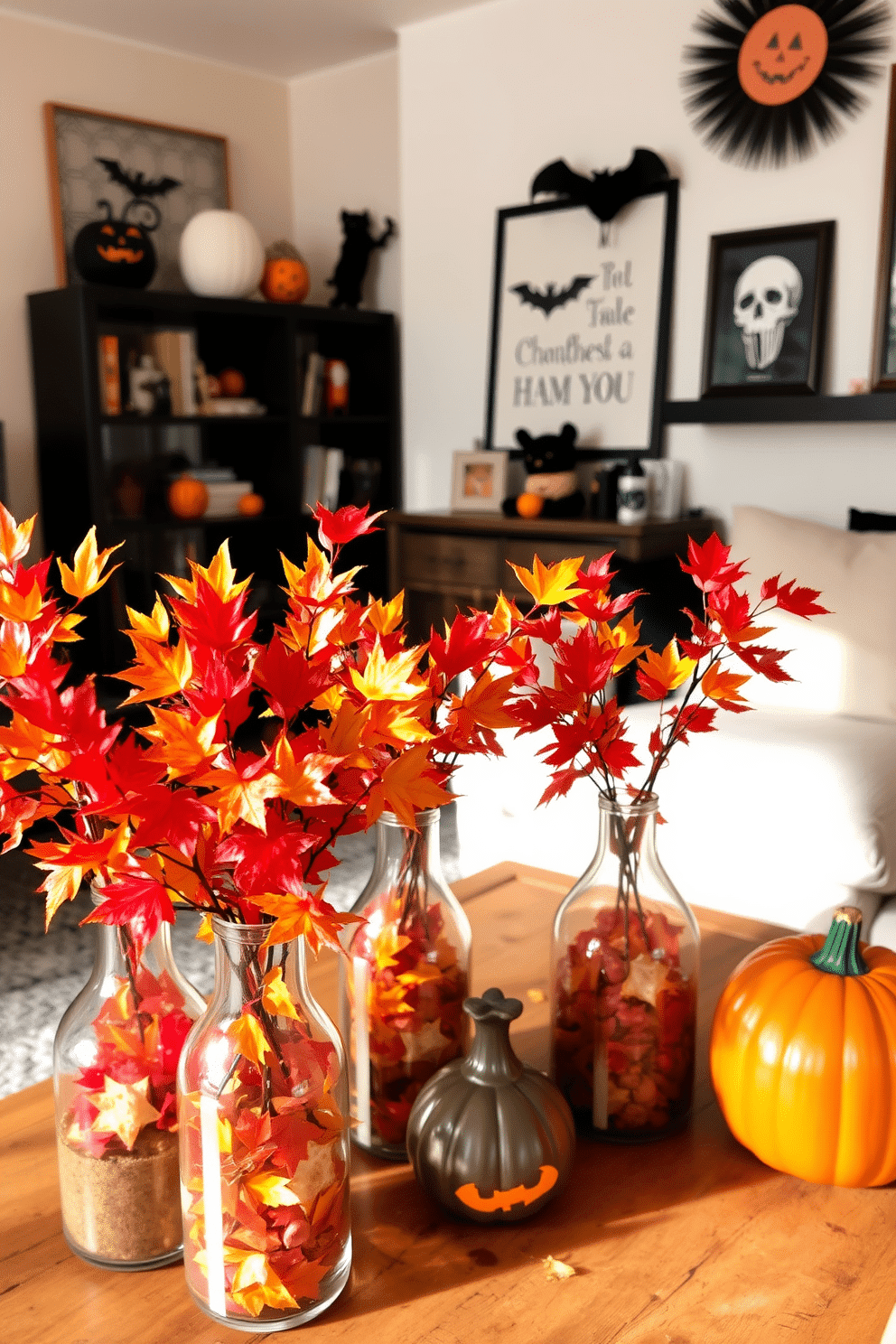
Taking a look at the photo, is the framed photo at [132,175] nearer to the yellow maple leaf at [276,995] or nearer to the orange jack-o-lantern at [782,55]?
the orange jack-o-lantern at [782,55]

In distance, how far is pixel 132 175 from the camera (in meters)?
3.98

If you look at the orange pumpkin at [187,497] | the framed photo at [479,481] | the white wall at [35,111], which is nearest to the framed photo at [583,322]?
the framed photo at [479,481]

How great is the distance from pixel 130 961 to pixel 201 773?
22 centimetres

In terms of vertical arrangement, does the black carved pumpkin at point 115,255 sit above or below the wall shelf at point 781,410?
above

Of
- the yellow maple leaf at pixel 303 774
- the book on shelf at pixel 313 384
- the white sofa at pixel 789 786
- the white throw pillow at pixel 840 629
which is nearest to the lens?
the yellow maple leaf at pixel 303 774

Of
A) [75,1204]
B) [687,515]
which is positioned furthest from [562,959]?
[687,515]

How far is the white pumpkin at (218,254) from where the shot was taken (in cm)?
387

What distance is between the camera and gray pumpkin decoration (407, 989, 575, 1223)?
0.78 meters

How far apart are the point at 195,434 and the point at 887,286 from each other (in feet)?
8.04

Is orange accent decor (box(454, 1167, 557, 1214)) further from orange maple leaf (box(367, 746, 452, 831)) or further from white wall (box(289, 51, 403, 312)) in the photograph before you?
white wall (box(289, 51, 403, 312))

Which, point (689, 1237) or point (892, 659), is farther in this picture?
point (892, 659)

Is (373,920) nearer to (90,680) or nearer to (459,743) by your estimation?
(459,743)

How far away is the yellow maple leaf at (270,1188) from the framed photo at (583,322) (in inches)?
119

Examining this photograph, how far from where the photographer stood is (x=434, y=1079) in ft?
2.68
